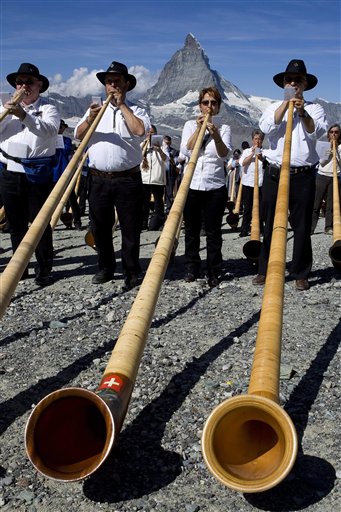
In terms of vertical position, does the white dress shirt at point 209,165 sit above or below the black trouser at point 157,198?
above

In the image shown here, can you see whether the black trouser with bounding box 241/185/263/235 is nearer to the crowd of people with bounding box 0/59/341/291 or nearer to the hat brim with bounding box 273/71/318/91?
the crowd of people with bounding box 0/59/341/291

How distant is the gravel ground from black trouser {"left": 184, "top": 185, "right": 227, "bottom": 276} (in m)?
0.28

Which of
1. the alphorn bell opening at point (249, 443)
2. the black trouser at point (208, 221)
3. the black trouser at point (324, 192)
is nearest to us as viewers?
the alphorn bell opening at point (249, 443)

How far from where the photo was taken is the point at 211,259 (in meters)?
6.06

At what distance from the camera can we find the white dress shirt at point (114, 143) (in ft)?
18.0

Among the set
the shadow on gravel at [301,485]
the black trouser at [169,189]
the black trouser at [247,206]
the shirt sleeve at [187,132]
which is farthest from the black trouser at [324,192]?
the shadow on gravel at [301,485]

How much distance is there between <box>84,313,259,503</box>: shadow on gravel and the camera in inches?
98.9

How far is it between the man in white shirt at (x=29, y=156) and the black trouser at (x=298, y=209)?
2204 millimetres

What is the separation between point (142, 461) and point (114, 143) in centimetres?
349

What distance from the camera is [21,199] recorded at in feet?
19.5

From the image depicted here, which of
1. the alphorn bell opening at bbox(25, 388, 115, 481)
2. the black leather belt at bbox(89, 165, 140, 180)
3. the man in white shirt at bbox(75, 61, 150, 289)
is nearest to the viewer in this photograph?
the alphorn bell opening at bbox(25, 388, 115, 481)

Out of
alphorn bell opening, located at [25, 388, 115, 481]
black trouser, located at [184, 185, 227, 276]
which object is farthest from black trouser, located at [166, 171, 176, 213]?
alphorn bell opening, located at [25, 388, 115, 481]

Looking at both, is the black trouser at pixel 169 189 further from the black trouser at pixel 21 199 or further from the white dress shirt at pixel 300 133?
the white dress shirt at pixel 300 133

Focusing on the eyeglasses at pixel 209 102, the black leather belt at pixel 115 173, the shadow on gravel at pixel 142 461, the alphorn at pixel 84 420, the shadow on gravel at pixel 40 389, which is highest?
the eyeglasses at pixel 209 102
